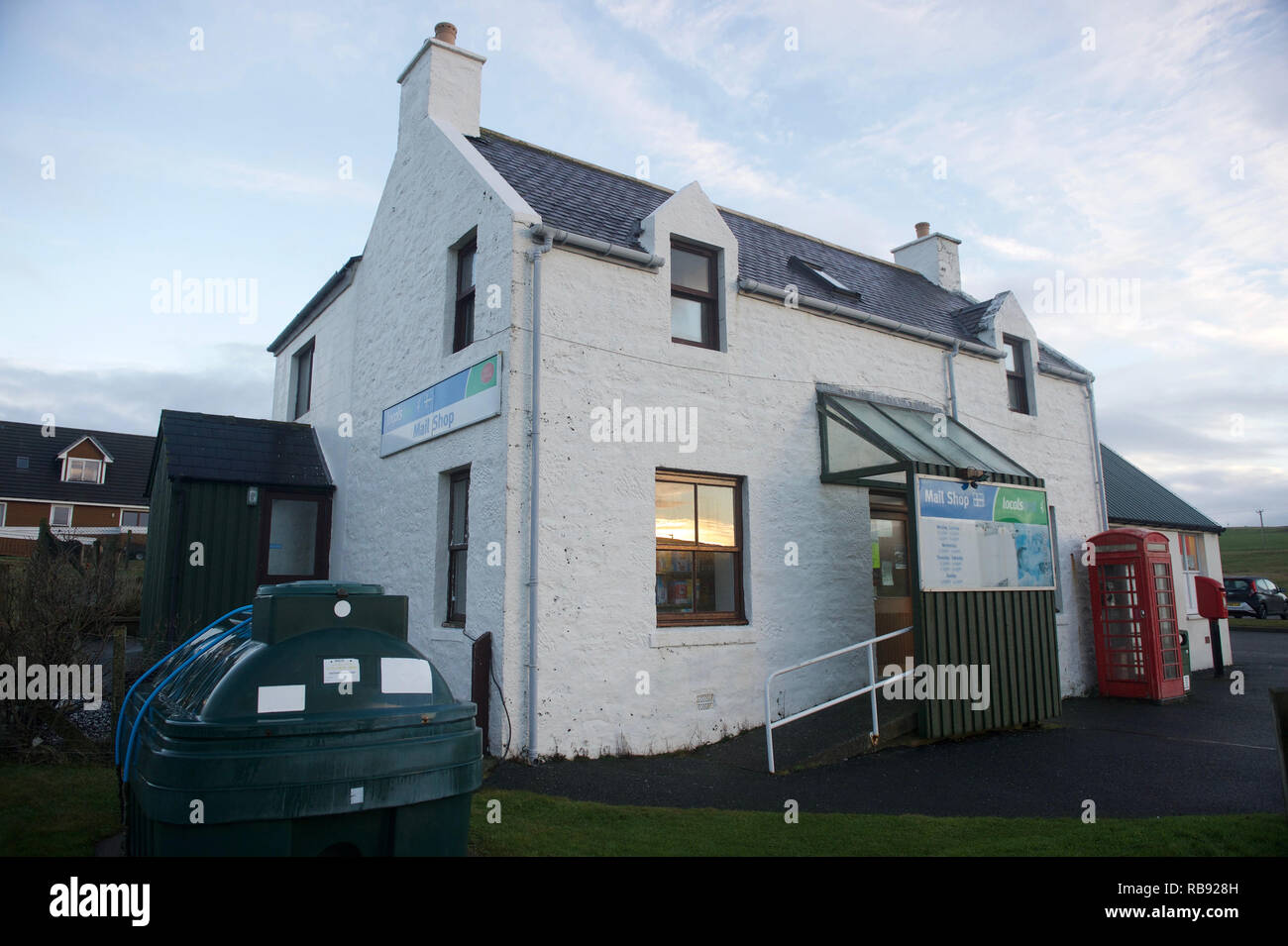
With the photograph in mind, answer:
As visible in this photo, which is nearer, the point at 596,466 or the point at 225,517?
the point at 596,466

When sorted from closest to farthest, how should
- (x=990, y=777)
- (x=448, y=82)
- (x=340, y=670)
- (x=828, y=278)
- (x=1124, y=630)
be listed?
(x=340, y=670) < (x=990, y=777) < (x=448, y=82) < (x=828, y=278) < (x=1124, y=630)

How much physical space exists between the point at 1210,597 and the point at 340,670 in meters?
16.1

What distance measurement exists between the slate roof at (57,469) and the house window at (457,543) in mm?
34661

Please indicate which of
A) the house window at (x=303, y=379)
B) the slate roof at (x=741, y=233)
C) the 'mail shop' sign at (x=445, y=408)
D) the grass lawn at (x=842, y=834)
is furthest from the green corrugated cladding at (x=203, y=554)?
the grass lawn at (x=842, y=834)

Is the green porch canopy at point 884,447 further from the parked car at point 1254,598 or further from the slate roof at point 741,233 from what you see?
the parked car at point 1254,598

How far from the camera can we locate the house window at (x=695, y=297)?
9594mm

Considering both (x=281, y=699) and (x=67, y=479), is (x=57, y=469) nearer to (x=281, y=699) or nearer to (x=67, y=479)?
(x=67, y=479)

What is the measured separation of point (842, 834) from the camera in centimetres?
541

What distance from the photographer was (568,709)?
7691 millimetres

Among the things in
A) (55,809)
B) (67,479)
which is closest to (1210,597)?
(55,809)
